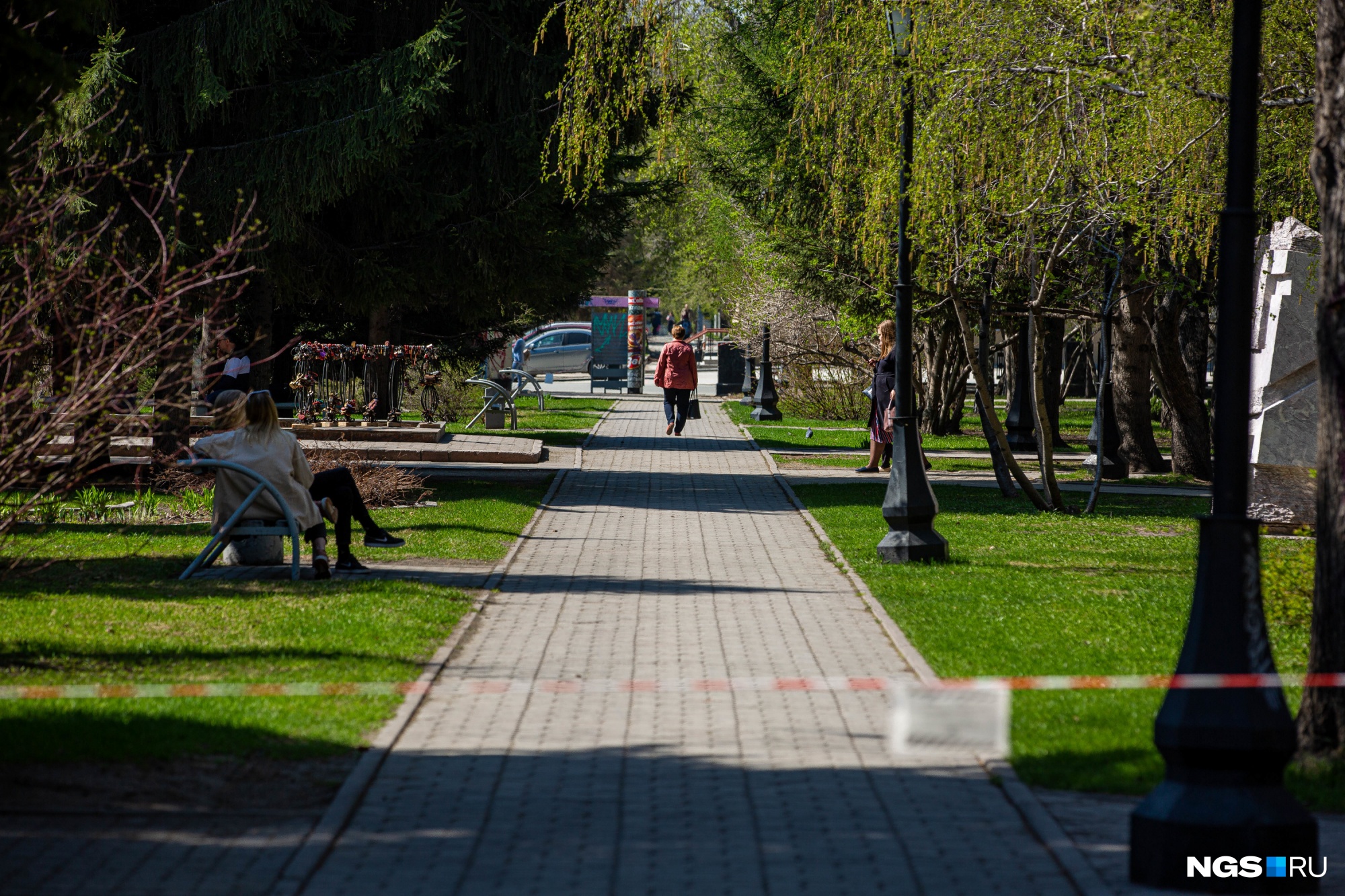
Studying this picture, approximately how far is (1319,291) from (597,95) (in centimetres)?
1015

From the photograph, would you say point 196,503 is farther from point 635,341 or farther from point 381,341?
point 635,341

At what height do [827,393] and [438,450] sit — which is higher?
[827,393]

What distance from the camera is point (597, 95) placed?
49.9ft

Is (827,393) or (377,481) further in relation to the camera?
(827,393)

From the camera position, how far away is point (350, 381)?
74.2ft

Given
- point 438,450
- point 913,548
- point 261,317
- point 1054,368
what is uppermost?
point 261,317

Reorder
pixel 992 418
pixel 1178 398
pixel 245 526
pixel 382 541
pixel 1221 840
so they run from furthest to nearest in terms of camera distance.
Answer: pixel 1178 398, pixel 992 418, pixel 382 541, pixel 245 526, pixel 1221 840

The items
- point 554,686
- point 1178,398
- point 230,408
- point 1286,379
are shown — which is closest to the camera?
point 554,686

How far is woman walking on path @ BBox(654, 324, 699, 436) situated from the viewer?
26.1 m

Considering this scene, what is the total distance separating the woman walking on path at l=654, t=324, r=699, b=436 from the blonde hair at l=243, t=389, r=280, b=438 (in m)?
14.9

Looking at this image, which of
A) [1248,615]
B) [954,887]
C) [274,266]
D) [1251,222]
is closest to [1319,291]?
[1251,222]

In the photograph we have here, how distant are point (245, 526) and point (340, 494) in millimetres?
1043

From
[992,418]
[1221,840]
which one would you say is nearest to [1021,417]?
[992,418]

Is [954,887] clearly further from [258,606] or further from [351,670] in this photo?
[258,606]
